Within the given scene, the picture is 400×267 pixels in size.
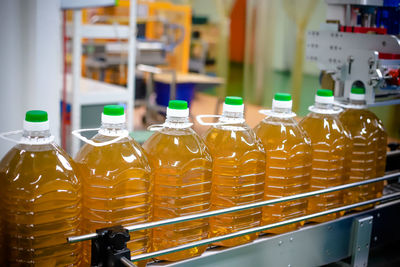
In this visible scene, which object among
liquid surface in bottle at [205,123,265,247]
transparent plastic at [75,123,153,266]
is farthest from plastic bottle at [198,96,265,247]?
transparent plastic at [75,123,153,266]

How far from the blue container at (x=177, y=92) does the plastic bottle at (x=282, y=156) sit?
520 centimetres

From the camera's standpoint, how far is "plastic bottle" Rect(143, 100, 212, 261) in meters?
1.13

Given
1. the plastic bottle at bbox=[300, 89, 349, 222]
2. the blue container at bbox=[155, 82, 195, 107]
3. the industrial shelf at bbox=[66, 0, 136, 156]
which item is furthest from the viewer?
the blue container at bbox=[155, 82, 195, 107]

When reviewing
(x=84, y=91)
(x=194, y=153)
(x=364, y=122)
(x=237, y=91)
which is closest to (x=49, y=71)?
(x=194, y=153)

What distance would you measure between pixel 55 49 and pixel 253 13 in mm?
6695

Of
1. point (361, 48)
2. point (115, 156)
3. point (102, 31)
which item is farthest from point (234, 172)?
point (102, 31)

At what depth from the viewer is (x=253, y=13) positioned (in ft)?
26.1

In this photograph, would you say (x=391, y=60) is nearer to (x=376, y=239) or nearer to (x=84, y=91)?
(x=376, y=239)

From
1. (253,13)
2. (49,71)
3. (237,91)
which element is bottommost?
(237,91)

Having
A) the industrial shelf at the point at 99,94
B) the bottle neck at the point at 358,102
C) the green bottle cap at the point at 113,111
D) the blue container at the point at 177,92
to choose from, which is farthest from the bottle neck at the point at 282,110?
the blue container at the point at 177,92

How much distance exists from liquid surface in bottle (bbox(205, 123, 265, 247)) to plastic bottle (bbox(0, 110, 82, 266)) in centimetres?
39

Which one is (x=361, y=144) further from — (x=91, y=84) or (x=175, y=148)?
(x=91, y=84)

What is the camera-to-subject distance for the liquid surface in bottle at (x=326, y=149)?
4.73ft

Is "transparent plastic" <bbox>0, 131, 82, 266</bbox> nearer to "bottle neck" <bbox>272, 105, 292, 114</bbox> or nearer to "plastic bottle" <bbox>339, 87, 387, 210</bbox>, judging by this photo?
"bottle neck" <bbox>272, 105, 292, 114</bbox>
